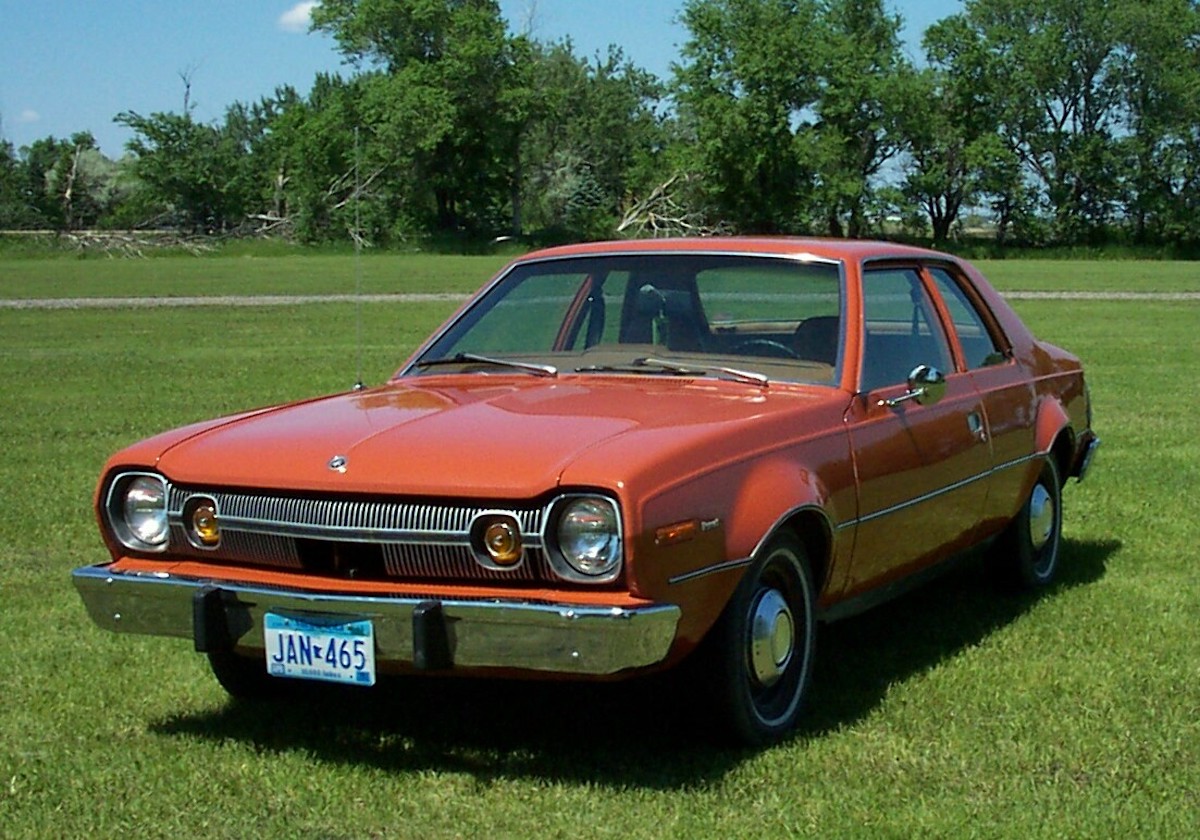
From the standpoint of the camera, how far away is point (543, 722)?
5.32 metres

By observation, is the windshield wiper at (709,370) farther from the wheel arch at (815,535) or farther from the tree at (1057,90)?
the tree at (1057,90)

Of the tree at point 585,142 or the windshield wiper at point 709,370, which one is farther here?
the tree at point 585,142

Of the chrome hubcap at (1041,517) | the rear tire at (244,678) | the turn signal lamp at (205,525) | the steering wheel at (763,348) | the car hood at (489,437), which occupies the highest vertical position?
the steering wheel at (763,348)

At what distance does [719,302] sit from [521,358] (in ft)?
2.38

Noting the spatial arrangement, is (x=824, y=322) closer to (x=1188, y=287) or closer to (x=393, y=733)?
(x=393, y=733)

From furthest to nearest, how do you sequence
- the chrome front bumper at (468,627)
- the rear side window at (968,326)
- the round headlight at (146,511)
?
the rear side window at (968,326)
the round headlight at (146,511)
the chrome front bumper at (468,627)

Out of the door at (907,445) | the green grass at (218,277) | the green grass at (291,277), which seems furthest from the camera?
the green grass at (291,277)

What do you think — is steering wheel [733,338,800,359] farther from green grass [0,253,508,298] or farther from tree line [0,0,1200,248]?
tree line [0,0,1200,248]

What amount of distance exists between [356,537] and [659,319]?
1.77m

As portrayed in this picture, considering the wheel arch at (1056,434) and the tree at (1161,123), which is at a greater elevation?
the tree at (1161,123)

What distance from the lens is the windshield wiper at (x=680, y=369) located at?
5.59 m

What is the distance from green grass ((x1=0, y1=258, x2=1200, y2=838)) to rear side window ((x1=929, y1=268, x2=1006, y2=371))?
103 cm

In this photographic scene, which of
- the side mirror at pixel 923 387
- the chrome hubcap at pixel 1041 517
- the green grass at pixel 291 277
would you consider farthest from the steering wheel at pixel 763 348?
the green grass at pixel 291 277

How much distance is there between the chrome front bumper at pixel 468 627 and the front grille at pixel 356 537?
0.14 metres
